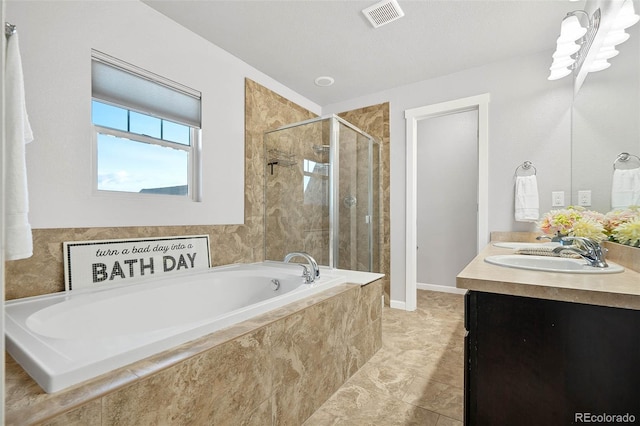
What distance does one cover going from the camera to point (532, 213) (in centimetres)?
250

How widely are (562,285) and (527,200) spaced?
204cm

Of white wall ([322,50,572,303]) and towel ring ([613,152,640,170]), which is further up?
white wall ([322,50,572,303])

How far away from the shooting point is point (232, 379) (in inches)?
42.9

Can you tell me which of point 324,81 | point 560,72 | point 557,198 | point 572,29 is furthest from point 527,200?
point 324,81

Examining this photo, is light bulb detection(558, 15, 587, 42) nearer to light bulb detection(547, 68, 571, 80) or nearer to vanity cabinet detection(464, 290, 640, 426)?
light bulb detection(547, 68, 571, 80)

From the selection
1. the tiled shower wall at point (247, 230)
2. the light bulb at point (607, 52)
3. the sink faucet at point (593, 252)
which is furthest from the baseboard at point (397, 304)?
the light bulb at point (607, 52)

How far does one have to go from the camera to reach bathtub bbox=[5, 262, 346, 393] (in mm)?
868

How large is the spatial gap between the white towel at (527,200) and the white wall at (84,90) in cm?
262

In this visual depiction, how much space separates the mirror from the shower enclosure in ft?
5.97

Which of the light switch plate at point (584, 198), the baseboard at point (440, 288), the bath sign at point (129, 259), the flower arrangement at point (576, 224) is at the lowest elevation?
the baseboard at point (440, 288)

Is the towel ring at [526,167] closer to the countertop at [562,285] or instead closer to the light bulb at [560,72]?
the light bulb at [560,72]

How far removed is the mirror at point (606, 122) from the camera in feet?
4.24

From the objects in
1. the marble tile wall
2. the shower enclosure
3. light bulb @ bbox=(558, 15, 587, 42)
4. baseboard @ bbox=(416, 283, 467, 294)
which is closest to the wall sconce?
light bulb @ bbox=(558, 15, 587, 42)

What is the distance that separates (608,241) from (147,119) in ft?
9.42
